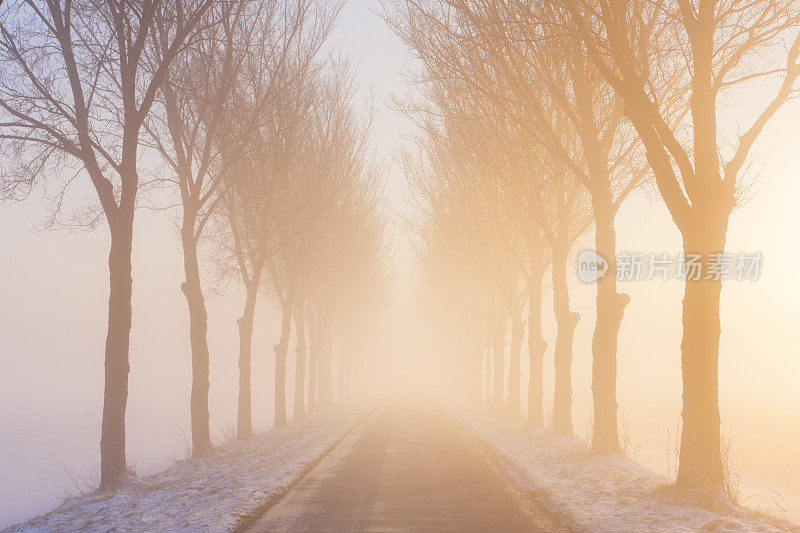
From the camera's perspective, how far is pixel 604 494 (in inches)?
420

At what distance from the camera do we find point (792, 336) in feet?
294

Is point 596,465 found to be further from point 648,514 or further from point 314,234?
point 314,234

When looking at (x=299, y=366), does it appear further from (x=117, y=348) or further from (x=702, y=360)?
(x=702, y=360)

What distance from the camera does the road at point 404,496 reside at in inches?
337

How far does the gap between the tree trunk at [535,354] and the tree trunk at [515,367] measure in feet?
10.8

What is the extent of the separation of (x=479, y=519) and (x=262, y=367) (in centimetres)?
10085

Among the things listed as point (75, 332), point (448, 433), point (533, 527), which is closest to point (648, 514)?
point (533, 527)

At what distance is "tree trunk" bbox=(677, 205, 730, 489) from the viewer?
9.98 meters

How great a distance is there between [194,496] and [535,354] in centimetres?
1593

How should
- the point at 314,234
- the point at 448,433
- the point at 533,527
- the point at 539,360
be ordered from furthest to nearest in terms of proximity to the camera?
the point at 314,234 < the point at 539,360 < the point at 448,433 < the point at 533,527

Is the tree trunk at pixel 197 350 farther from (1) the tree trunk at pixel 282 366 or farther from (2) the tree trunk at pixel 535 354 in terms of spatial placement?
(2) the tree trunk at pixel 535 354

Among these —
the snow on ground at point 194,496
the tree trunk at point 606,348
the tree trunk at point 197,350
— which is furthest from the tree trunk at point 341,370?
the tree trunk at point 606,348

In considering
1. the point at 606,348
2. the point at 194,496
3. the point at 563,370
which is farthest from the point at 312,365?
the point at 194,496

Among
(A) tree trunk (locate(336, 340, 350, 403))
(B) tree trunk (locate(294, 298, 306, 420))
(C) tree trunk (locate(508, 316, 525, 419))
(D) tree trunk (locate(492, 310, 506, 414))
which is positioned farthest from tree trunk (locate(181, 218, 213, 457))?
(A) tree trunk (locate(336, 340, 350, 403))
